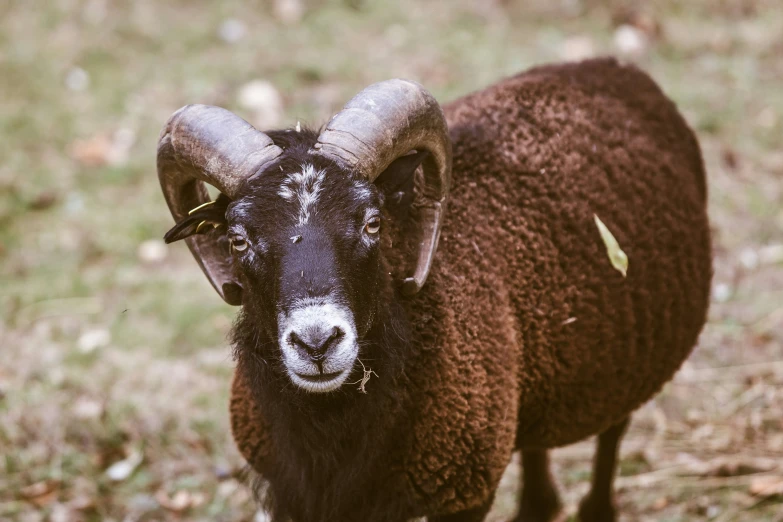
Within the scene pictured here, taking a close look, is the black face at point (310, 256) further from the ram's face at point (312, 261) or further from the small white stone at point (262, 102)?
the small white stone at point (262, 102)

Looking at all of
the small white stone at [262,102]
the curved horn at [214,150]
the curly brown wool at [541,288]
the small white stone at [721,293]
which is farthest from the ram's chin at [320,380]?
the small white stone at [262,102]

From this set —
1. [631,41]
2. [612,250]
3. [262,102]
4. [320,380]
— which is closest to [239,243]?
[320,380]

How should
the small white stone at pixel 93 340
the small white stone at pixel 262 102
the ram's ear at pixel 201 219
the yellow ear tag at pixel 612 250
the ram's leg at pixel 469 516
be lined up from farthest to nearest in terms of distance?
the small white stone at pixel 262 102 → the small white stone at pixel 93 340 → the yellow ear tag at pixel 612 250 → the ram's leg at pixel 469 516 → the ram's ear at pixel 201 219

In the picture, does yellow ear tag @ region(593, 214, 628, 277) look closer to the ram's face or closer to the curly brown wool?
the curly brown wool

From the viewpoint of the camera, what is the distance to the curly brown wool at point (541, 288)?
11.2ft

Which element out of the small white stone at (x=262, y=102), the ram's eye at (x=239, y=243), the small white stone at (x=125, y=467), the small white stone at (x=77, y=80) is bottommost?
the small white stone at (x=125, y=467)

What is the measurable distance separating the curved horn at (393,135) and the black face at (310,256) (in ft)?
0.29

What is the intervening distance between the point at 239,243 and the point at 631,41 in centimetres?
817

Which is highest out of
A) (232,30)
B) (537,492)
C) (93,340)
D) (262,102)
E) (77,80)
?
(232,30)

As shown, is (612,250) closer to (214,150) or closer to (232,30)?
(214,150)

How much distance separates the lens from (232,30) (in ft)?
34.3

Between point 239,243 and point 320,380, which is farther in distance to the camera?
point 239,243

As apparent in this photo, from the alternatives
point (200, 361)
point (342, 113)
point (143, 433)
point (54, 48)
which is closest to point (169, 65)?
point (54, 48)

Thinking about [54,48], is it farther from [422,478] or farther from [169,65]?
[422,478]
